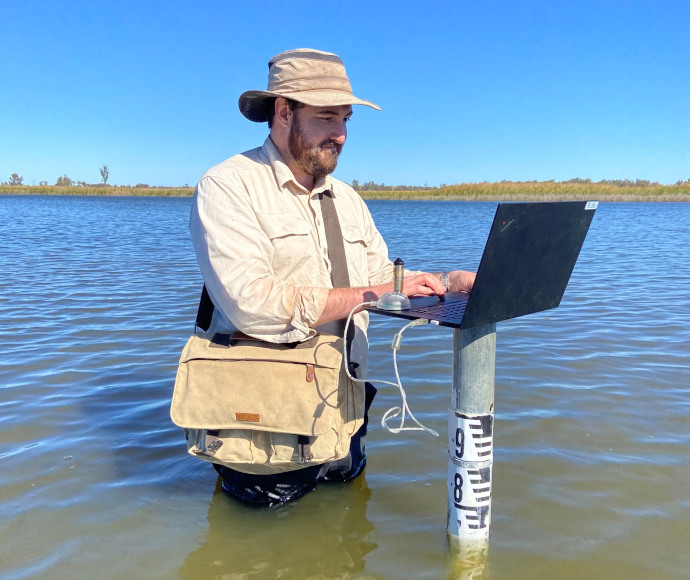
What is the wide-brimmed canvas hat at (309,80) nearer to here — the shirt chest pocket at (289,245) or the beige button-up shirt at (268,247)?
the beige button-up shirt at (268,247)

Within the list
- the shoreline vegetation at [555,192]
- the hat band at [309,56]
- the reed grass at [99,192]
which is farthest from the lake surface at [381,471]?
the reed grass at [99,192]

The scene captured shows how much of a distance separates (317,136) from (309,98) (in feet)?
0.70

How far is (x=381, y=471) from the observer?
4141 mm

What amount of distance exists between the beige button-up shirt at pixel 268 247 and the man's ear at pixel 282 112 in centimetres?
15

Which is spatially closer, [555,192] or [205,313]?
[205,313]

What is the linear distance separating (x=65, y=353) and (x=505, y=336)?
4850 mm

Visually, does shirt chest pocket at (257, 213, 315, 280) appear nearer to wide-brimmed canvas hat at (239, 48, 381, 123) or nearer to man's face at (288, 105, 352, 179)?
man's face at (288, 105, 352, 179)

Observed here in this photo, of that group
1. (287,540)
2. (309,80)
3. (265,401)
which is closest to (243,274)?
(265,401)

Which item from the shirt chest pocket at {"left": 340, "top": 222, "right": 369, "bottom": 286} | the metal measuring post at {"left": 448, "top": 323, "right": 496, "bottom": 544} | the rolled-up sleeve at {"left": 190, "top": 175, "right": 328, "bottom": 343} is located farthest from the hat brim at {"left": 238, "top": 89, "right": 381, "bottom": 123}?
the metal measuring post at {"left": 448, "top": 323, "right": 496, "bottom": 544}

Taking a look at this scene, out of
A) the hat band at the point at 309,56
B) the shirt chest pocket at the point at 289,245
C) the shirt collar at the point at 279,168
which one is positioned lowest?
the shirt chest pocket at the point at 289,245

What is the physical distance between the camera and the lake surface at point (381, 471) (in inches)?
125

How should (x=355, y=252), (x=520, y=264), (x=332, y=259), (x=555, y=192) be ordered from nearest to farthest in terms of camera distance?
(x=520, y=264), (x=332, y=259), (x=355, y=252), (x=555, y=192)

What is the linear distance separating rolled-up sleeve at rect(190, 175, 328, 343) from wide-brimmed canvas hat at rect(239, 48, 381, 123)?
0.51m

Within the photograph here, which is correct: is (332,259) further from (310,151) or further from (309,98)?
(309,98)
